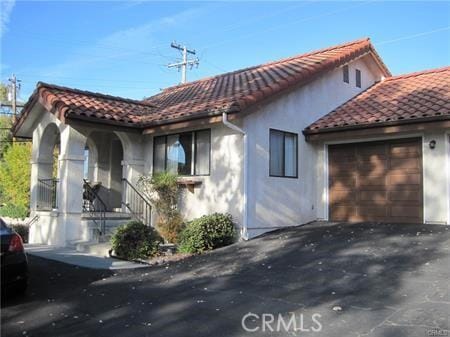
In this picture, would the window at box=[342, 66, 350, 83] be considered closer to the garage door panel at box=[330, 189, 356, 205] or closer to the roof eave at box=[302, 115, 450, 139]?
the roof eave at box=[302, 115, 450, 139]

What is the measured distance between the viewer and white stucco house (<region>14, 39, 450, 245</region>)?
39.0 ft

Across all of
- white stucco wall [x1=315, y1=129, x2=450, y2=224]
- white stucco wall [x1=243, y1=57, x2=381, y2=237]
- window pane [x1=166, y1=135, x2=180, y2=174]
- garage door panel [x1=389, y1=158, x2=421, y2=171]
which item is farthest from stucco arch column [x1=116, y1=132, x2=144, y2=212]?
white stucco wall [x1=315, y1=129, x2=450, y2=224]

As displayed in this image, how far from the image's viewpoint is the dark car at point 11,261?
671 centimetres

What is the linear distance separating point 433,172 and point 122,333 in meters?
8.93

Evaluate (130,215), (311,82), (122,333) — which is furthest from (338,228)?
(122,333)

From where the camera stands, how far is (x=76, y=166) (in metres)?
13.1

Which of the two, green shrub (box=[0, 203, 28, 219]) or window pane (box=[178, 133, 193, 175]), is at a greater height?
window pane (box=[178, 133, 193, 175])

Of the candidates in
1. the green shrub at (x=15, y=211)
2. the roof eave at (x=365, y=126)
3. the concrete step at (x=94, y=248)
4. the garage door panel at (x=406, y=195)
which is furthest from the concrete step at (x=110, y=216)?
the green shrub at (x=15, y=211)

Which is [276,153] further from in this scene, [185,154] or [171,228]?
[171,228]

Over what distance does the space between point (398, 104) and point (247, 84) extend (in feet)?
13.7

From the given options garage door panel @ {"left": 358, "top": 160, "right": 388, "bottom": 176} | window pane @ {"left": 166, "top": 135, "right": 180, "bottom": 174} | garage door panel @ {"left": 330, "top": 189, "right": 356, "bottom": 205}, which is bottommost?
garage door panel @ {"left": 330, "top": 189, "right": 356, "bottom": 205}

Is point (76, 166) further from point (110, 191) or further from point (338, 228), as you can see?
point (338, 228)

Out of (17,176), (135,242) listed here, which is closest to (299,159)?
(135,242)

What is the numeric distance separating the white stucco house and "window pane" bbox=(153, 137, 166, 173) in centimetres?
3
